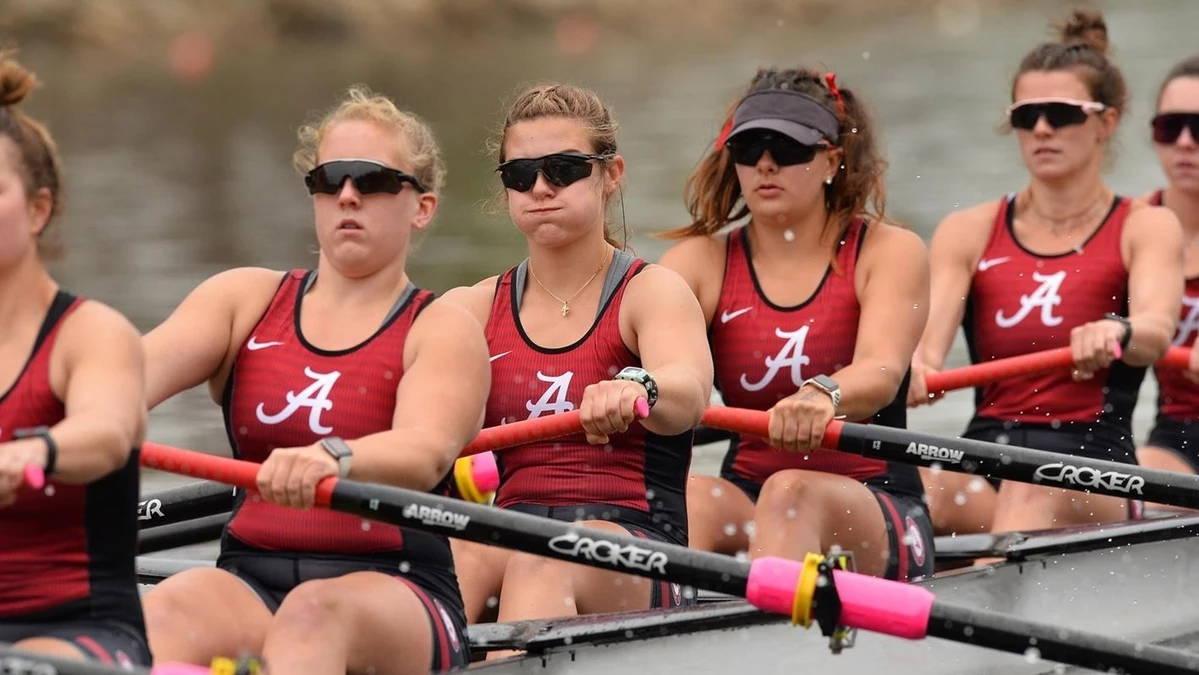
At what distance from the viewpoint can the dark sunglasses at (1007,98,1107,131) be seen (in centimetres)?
595

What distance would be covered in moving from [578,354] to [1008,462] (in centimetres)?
107

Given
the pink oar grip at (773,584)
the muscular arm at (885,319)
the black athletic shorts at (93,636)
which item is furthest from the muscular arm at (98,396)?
the muscular arm at (885,319)

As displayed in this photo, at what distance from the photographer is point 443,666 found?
12.3 feet

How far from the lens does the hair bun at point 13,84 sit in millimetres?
3271

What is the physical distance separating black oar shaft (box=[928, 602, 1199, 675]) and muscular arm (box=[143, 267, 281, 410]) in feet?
5.00

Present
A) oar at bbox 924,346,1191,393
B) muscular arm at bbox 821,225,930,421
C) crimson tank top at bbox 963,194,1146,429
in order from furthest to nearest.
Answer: crimson tank top at bbox 963,194,1146,429
oar at bbox 924,346,1191,393
muscular arm at bbox 821,225,930,421

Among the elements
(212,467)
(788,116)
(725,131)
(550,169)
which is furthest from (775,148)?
(212,467)

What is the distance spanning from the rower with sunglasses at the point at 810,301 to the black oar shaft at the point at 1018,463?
17cm

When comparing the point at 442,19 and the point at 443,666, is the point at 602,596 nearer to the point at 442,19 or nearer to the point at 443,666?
the point at 443,666

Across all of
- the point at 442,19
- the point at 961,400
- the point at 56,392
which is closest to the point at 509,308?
the point at 56,392

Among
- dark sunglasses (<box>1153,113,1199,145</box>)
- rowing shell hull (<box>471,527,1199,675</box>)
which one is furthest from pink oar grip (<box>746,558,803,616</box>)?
dark sunglasses (<box>1153,113,1199,145</box>)

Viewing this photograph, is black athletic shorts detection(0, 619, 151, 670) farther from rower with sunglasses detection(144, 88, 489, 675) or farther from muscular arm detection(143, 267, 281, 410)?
muscular arm detection(143, 267, 281, 410)

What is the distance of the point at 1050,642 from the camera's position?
3697 mm

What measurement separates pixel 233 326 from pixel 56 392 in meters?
0.78
